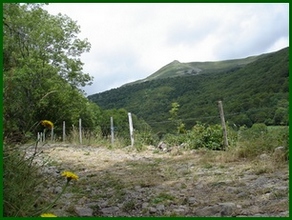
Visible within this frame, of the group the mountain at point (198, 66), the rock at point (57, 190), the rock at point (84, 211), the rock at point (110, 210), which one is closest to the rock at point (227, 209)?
the rock at point (110, 210)

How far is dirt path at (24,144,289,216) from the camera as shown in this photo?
11.9 ft

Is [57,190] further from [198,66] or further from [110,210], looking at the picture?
[198,66]

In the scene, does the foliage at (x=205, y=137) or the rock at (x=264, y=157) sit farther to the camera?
the foliage at (x=205, y=137)

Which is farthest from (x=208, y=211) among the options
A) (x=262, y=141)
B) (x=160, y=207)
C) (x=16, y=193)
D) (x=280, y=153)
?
(x=262, y=141)

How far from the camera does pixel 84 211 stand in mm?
3652

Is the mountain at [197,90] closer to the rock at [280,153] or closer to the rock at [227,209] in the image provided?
the rock at [280,153]

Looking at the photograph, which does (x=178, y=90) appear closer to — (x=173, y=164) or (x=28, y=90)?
(x=28, y=90)

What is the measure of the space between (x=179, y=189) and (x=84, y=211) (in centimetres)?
157

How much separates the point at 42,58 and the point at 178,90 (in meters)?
29.4

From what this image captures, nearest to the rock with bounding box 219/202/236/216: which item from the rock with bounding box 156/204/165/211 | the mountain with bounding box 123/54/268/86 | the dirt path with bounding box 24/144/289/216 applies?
the dirt path with bounding box 24/144/289/216

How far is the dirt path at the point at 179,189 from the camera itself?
3.62 m

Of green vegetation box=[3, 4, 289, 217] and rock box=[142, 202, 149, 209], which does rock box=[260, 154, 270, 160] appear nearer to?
green vegetation box=[3, 4, 289, 217]

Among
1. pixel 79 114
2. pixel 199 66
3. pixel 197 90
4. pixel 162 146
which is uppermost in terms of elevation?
pixel 199 66

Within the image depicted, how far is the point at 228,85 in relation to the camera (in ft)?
148
